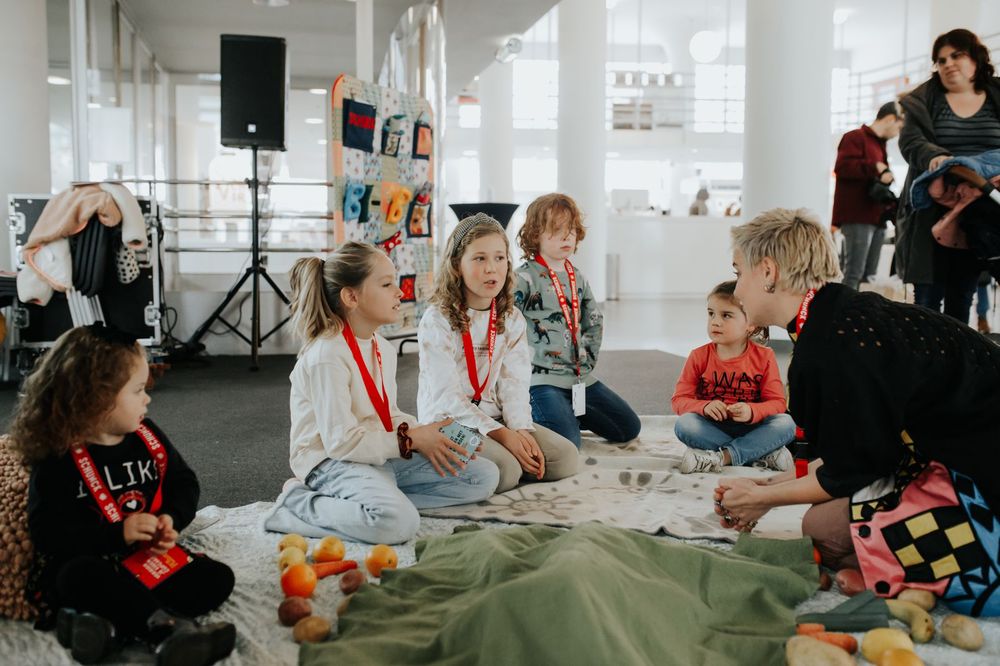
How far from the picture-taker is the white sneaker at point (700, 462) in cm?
287

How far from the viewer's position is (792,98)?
18.7ft

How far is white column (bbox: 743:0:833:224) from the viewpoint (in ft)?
18.5

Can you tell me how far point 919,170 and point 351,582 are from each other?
271 centimetres

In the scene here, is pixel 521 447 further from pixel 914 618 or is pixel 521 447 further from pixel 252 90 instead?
pixel 252 90

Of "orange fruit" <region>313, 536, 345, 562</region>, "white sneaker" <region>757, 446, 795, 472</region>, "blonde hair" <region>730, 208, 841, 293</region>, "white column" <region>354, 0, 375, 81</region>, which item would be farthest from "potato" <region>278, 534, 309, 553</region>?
"white column" <region>354, 0, 375, 81</region>

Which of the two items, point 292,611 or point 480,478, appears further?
point 480,478

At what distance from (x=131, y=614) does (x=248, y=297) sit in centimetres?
504

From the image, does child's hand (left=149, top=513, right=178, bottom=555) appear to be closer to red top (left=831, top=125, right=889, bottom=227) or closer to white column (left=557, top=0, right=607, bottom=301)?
red top (left=831, top=125, right=889, bottom=227)

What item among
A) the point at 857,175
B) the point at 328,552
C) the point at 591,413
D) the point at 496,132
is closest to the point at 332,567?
the point at 328,552

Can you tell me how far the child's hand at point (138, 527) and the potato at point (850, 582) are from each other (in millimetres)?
1342

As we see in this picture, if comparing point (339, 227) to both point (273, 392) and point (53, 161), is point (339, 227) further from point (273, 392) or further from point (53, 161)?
point (53, 161)

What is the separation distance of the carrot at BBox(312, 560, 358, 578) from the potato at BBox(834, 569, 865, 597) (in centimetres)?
103

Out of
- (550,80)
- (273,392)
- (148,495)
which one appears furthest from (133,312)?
(550,80)

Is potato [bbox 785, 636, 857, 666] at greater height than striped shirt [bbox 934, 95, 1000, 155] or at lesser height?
lesser
